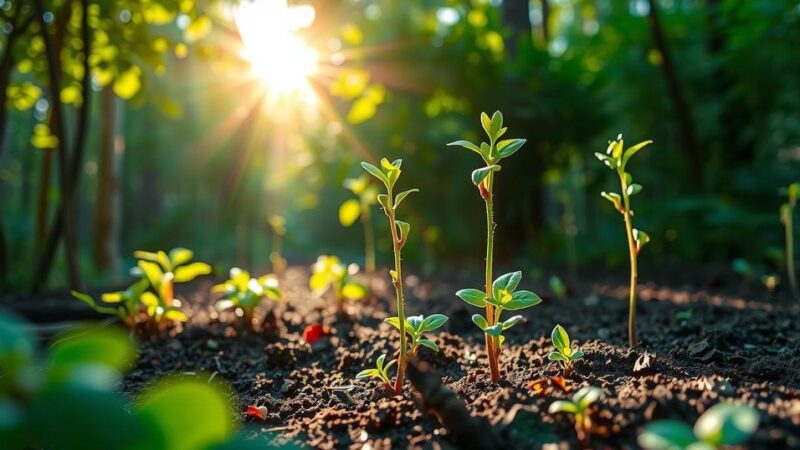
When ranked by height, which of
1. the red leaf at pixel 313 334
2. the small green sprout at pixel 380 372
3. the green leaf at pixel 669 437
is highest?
the green leaf at pixel 669 437

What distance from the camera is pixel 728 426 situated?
0.76 m

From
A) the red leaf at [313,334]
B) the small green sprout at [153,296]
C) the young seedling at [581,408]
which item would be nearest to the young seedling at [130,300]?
the small green sprout at [153,296]

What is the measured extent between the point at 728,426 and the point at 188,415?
66cm

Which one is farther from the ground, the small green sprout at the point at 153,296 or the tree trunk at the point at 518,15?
the tree trunk at the point at 518,15

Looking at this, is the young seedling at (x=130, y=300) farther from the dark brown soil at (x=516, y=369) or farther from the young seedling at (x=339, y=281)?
the young seedling at (x=339, y=281)

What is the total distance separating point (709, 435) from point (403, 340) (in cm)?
80

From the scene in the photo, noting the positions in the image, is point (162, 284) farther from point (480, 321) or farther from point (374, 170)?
point (480, 321)

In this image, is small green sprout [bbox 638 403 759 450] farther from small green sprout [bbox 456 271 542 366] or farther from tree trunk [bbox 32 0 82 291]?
Answer: tree trunk [bbox 32 0 82 291]

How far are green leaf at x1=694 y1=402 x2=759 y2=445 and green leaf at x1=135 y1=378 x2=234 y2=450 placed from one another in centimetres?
60

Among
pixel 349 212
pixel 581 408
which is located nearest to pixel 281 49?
pixel 349 212

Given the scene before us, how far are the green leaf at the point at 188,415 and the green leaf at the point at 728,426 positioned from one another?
23.6 inches

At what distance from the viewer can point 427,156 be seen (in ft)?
19.9

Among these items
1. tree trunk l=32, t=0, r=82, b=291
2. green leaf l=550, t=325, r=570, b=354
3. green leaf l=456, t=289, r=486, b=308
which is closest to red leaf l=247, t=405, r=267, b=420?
green leaf l=456, t=289, r=486, b=308

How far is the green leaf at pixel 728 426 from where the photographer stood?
2.44 ft
